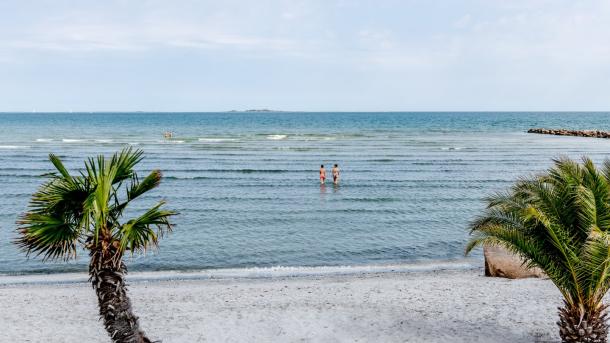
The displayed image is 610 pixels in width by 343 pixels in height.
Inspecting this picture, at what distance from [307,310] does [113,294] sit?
231 inches

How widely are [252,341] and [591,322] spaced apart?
241 inches

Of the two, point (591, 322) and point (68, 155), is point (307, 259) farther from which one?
point (68, 155)

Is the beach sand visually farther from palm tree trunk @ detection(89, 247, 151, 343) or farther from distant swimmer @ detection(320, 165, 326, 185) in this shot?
distant swimmer @ detection(320, 165, 326, 185)

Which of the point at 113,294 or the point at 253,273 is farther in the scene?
the point at 253,273

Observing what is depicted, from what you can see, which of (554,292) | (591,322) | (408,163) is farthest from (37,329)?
(408,163)

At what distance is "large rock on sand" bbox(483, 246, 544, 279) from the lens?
15523 mm

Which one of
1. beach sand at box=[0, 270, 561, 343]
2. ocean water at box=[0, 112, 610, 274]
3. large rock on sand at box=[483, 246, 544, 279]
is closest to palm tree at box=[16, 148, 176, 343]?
beach sand at box=[0, 270, 561, 343]

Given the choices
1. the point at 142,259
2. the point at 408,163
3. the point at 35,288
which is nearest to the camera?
the point at 35,288

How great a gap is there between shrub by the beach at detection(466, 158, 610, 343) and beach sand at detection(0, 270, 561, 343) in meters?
1.91

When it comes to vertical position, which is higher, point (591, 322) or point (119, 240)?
point (119, 240)

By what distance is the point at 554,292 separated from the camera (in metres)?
14.3

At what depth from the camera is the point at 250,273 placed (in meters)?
17.2

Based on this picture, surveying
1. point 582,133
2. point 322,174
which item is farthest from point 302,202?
point 582,133

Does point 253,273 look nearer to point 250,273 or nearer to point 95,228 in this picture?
point 250,273
